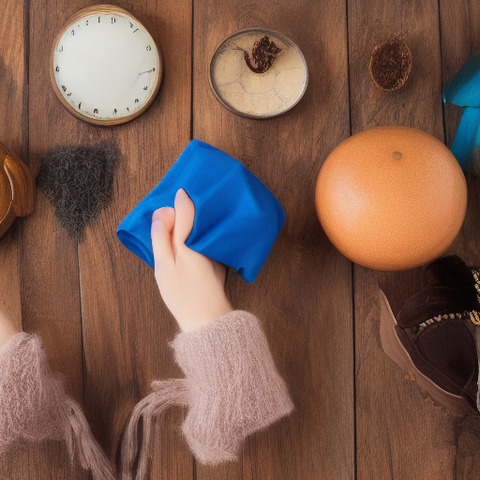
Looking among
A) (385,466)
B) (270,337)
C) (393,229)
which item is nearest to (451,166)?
(393,229)

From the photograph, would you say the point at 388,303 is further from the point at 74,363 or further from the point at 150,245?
the point at 74,363

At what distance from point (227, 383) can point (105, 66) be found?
473 millimetres

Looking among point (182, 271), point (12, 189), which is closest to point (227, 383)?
point (182, 271)

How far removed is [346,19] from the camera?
0.77 m

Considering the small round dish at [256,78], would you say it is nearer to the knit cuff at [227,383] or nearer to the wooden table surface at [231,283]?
the wooden table surface at [231,283]

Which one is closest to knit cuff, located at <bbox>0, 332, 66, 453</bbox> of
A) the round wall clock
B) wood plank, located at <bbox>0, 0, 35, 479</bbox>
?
wood plank, located at <bbox>0, 0, 35, 479</bbox>

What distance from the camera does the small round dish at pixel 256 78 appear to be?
725mm

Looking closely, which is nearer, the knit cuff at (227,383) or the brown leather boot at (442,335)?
the knit cuff at (227,383)

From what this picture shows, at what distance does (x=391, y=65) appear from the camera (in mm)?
736

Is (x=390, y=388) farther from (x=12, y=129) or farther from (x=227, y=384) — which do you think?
(x=12, y=129)

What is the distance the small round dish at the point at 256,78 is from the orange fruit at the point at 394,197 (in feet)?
0.49

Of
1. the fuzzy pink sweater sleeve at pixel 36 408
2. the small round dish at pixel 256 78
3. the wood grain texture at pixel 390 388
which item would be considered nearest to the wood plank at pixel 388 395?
Answer: the wood grain texture at pixel 390 388

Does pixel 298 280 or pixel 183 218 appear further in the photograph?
pixel 298 280

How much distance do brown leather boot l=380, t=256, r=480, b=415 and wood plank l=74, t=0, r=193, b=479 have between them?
33cm
